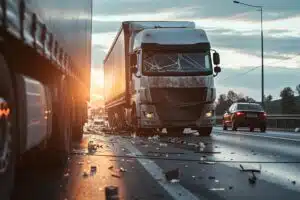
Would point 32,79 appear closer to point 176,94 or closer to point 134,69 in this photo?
point 176,94

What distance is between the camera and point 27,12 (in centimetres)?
484

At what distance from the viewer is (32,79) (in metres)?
5.77

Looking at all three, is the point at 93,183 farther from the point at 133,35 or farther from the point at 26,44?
the point at 133,35

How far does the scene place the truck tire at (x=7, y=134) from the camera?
4143 millimetres

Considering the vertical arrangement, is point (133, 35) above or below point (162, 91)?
above

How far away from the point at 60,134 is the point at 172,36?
12.2m

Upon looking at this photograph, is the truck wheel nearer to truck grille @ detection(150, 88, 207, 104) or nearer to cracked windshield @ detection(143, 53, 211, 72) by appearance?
truck grille @ detection(150, 88, 207, 104)

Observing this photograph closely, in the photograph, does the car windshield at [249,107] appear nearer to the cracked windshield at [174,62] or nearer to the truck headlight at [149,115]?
the cracked windshield at [174,62]

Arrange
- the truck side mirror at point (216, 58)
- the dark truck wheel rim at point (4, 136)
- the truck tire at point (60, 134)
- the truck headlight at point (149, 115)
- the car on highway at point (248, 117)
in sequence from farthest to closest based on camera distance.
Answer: the car on highway at point (248, 117) < the truck side mirror at point (216, 58) < the truck headlight at point (149, 115) < the truck tire at point (60, 134) < the dark truck wheel rim at point (4, 136)

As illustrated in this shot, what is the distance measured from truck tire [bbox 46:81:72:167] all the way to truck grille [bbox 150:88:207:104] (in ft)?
35.9

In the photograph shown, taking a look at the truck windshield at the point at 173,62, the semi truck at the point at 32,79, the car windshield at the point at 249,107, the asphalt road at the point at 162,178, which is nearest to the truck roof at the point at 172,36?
the truck windshield at the point at 173,62

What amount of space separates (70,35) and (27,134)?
4.15 m

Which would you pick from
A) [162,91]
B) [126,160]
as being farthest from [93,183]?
[162,91]

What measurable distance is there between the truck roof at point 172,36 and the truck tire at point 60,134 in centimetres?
1131
